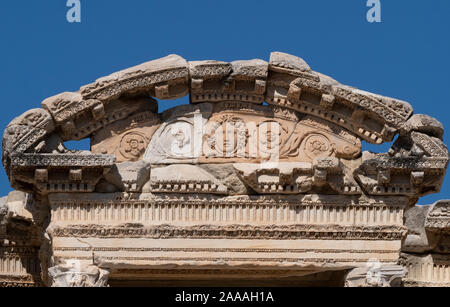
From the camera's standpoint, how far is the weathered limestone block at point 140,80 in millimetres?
20109

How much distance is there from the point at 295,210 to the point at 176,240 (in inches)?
67.5

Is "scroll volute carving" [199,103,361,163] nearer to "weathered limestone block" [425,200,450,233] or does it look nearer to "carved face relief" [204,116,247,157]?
"carved face relief" [204,116,247,157]

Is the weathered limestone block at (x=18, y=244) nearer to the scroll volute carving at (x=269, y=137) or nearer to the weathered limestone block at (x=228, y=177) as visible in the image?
the weathered limestone block at (x=228, y=177)

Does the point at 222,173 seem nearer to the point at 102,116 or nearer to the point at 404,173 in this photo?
the point at 102,116

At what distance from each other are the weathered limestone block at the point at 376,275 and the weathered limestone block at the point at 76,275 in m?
3.41

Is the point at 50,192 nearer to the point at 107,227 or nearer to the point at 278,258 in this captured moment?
the point at 107,227

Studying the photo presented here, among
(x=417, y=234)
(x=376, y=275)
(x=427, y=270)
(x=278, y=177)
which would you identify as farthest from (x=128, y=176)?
(x=427, y=270)

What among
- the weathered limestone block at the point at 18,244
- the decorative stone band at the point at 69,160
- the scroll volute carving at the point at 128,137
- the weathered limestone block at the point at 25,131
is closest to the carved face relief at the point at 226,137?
the scroll volute carving at the point at 128,137

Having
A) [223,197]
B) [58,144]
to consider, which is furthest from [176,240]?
[58,144]

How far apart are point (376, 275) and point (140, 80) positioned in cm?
422

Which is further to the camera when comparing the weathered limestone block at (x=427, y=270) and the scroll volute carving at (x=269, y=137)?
the weathered limestone block at (x=427, y=270)

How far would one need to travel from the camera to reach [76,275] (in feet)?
64.1
